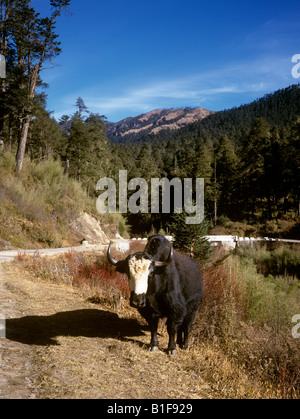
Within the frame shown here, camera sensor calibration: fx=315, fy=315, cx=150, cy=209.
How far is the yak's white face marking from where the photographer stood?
4.36 meters

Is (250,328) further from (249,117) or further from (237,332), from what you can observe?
(249,117)

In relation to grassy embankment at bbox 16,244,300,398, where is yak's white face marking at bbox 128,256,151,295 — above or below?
above

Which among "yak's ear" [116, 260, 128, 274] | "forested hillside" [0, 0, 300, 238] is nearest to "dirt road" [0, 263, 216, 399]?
"yak's ear" [116, 260, 128, 274]

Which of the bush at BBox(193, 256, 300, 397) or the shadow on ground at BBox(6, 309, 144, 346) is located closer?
the shadow on ground at BBox(6, 309, 144, 346)

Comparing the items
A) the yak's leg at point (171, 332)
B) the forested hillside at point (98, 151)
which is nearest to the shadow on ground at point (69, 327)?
the yak's leg at point (171, 332)

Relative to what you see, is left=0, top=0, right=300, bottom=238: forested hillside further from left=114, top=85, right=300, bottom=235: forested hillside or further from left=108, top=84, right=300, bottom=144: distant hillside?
left=108, top=84, right=300, bottom=144: distant hillside

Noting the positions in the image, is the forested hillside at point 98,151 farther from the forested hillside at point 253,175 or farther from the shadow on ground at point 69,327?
the shadow on ground at point 69,327

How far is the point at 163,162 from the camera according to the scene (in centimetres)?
9056

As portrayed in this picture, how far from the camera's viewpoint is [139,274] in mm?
4395

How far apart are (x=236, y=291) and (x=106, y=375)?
14.2 ft

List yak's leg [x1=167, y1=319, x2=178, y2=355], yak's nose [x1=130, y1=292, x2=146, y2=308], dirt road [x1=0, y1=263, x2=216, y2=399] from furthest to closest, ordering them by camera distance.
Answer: yak's leg [x1=167, y1=319, x2=178, y2=355]
yak's nose [x1=130, y1=292, x2=146, y2=308]
dirt road [x1=0, y1=263, x2=216, y2=399]

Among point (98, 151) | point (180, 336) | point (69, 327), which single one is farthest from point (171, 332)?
point (98, 151)

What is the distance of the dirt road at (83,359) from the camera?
12.2ft

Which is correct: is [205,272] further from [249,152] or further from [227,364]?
[249,152]
